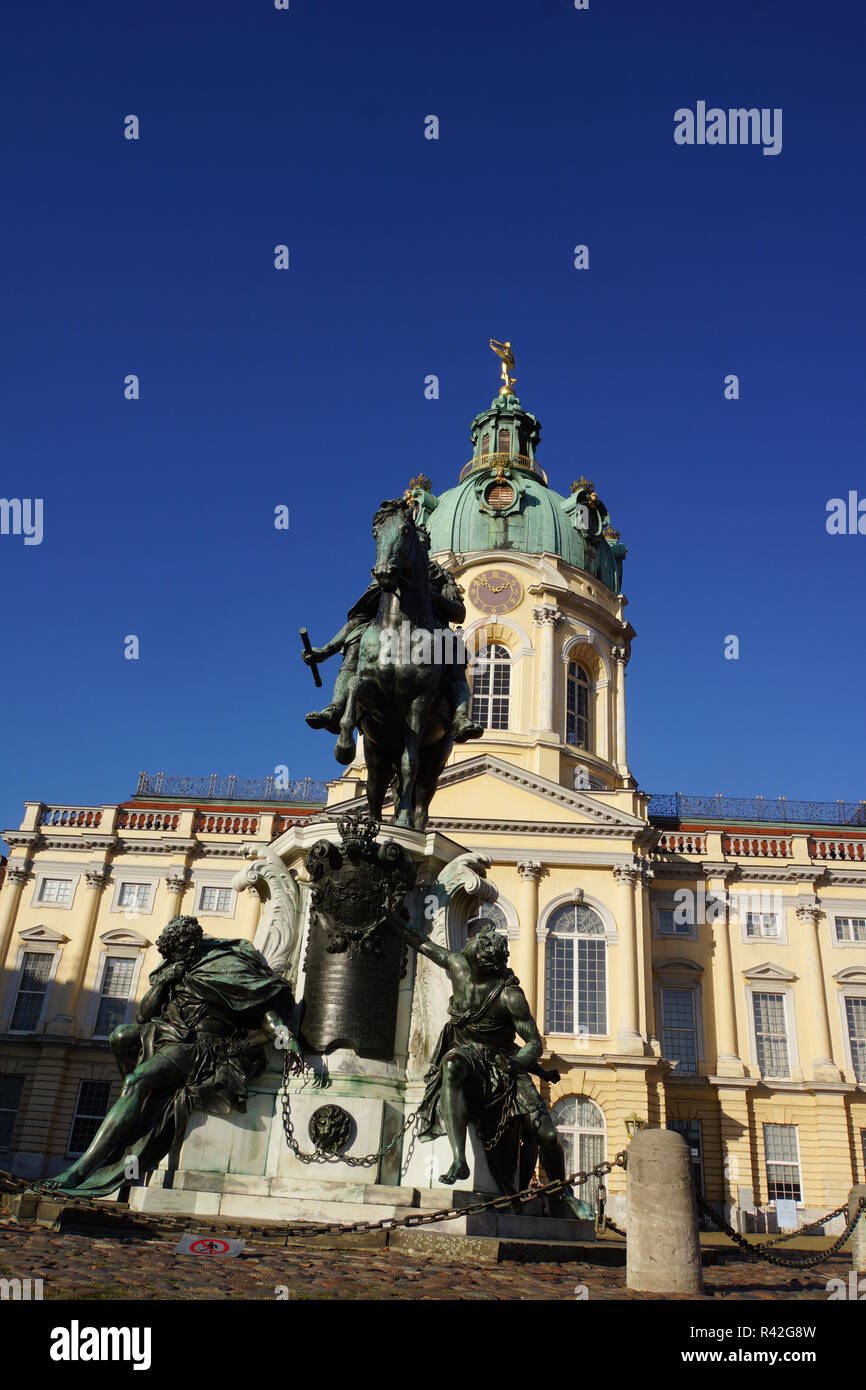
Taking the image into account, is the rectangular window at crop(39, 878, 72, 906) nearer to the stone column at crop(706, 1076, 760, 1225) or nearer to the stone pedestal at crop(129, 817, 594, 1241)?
the stone column at crop(706, 1076, 760, 1225)

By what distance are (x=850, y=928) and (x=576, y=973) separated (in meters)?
10.8

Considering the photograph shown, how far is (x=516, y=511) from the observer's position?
47.8 metres

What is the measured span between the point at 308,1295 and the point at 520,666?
130ft

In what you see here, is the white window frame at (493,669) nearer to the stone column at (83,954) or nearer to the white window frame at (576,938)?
the white window frame at (576,938)

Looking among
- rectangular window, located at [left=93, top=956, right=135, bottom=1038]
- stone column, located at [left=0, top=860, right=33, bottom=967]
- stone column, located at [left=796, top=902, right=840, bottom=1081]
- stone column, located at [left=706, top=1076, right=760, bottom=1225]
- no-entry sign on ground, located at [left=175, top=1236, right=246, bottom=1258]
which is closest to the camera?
no-entry sign on ground, located at [left=175, top=1236, right=246, bottom=1258]

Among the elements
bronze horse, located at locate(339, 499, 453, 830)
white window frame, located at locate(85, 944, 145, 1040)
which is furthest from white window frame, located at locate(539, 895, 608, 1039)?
bronze horse, located at locate(339, 499, 453, 830)

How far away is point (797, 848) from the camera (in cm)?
3938

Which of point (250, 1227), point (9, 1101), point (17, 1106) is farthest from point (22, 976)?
point (250, 1227)

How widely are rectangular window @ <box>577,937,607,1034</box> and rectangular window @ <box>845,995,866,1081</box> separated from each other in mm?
9089

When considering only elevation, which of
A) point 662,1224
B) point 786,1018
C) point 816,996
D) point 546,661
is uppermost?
point 546,661

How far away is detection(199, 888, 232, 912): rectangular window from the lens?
40.6m

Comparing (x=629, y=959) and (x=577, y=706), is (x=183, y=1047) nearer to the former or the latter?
(x=629, y=959)
